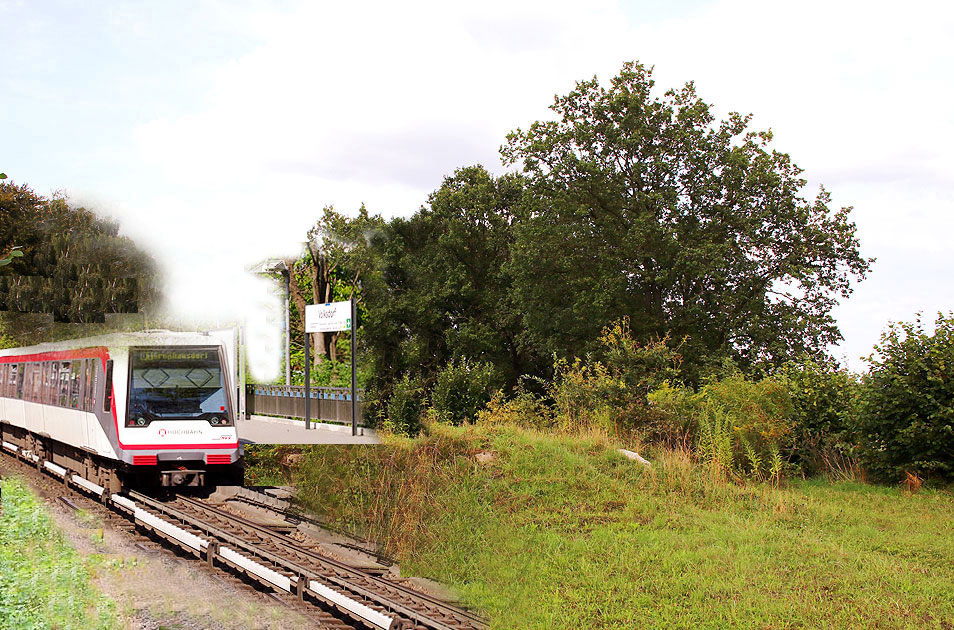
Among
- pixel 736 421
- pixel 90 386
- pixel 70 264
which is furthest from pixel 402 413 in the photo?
pixel 70 264

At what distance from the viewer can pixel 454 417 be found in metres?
18.1

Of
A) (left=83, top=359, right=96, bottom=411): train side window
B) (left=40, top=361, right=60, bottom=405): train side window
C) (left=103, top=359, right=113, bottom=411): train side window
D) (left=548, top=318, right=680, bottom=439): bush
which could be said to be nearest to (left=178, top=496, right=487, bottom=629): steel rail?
(left=103, top=359, right=113, bottom=411): train side window

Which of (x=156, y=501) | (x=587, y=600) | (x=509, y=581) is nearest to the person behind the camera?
(x=587, y=600)

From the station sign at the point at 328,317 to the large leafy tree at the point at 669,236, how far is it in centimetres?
1826

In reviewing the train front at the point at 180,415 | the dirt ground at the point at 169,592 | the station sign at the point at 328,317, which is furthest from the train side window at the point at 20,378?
the station sign at the point at 328,317

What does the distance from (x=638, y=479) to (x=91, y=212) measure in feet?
33.4

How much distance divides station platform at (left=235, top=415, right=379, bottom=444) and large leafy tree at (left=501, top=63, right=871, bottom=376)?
665 inches

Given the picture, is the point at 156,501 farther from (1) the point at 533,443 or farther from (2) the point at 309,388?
(1) the point at 533,443

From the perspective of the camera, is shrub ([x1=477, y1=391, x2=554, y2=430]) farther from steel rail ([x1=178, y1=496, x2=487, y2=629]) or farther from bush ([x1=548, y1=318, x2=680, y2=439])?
steel rail ([x1=178, y1=496, x2=487, y2=629])

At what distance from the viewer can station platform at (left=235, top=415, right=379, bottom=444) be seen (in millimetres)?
11641

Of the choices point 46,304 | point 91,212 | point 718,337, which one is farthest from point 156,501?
point 718,337

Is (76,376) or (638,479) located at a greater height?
(76,376)

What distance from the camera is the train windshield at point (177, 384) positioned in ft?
39.0

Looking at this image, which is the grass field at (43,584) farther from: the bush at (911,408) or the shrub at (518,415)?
the bush at (911,408)
